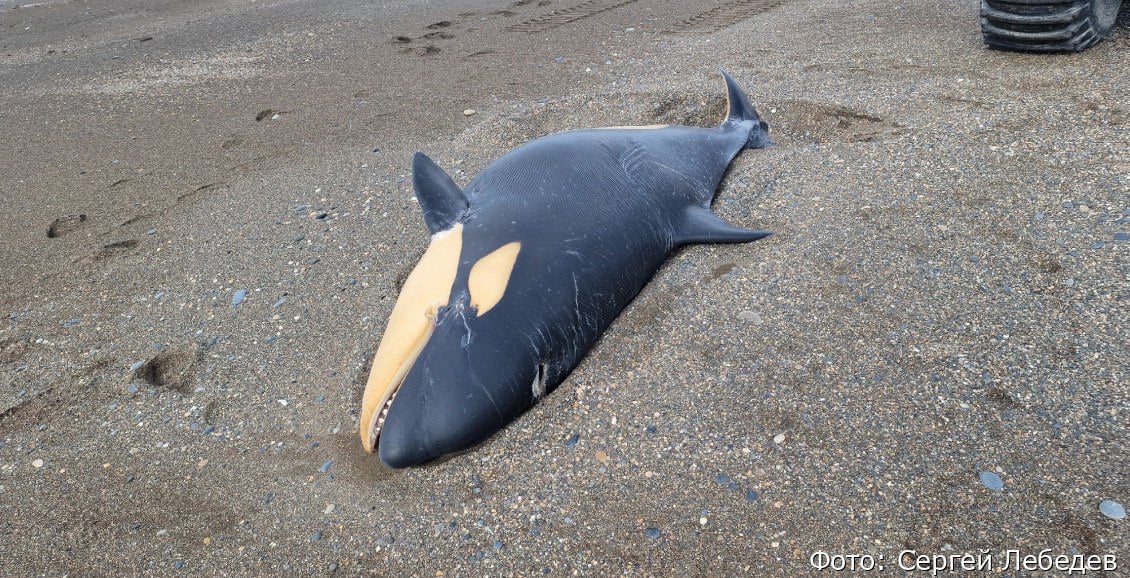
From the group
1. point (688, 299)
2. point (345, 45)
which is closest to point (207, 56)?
point (345, 45)

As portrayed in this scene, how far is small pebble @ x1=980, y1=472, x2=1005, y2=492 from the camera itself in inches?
106

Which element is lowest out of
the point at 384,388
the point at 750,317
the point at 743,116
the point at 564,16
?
the point at 750,317

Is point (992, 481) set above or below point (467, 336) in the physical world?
below

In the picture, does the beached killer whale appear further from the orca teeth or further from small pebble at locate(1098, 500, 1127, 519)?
small pebble at locate(1098, 500, 1127, 519)

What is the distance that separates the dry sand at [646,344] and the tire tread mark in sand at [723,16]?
1365 mm

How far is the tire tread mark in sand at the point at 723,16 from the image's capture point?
7.85m

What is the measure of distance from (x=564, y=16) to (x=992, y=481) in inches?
288

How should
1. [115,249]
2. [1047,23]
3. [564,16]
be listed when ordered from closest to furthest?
[115,249] < [1047,23] < [564,16]

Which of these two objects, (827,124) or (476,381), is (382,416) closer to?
(476,381)

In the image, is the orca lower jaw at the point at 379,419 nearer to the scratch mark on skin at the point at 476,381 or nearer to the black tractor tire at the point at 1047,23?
the scratch mark on skin at the point at 476,381

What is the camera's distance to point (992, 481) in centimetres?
271

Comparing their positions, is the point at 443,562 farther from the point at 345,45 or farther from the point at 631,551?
the point at 345,45

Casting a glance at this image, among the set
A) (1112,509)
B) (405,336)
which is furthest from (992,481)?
(405,336)

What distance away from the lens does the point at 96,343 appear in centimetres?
410
